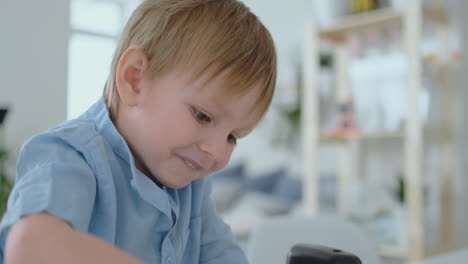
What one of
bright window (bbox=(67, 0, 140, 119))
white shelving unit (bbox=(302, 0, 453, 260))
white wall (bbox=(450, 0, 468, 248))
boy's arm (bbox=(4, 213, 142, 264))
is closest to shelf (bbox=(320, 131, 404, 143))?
white shelving unit (bbox=(302, 0, 453, 260))

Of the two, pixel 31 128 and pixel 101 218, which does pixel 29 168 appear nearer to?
pixel 101 218

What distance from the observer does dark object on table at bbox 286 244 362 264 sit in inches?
18.5

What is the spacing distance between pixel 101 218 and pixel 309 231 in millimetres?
551

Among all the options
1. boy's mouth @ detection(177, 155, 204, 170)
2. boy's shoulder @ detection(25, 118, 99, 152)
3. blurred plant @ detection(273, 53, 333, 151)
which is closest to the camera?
boy's shoulder @ detection(25, 118, 99, 152)

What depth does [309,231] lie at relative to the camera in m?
1.02

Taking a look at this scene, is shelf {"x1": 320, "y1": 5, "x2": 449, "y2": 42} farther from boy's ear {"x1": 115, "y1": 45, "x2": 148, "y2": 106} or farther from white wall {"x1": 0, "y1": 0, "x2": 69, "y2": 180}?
boy's ear {"x1": 115, "y1": 45, "x2": 148, "y2": 106}

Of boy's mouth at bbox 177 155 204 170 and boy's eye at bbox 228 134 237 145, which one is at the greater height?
boy's eye at bbox 228 134 237 145

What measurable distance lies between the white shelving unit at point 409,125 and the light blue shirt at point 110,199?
1503mm

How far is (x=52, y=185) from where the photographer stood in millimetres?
489

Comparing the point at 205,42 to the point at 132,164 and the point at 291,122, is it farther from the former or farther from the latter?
the point at 291,122

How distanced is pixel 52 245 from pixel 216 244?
398mm

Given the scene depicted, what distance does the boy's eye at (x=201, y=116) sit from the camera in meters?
0.63

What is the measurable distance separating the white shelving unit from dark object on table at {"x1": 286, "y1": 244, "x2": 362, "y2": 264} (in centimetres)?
174

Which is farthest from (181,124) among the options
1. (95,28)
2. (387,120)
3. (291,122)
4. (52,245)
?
(95,28)
